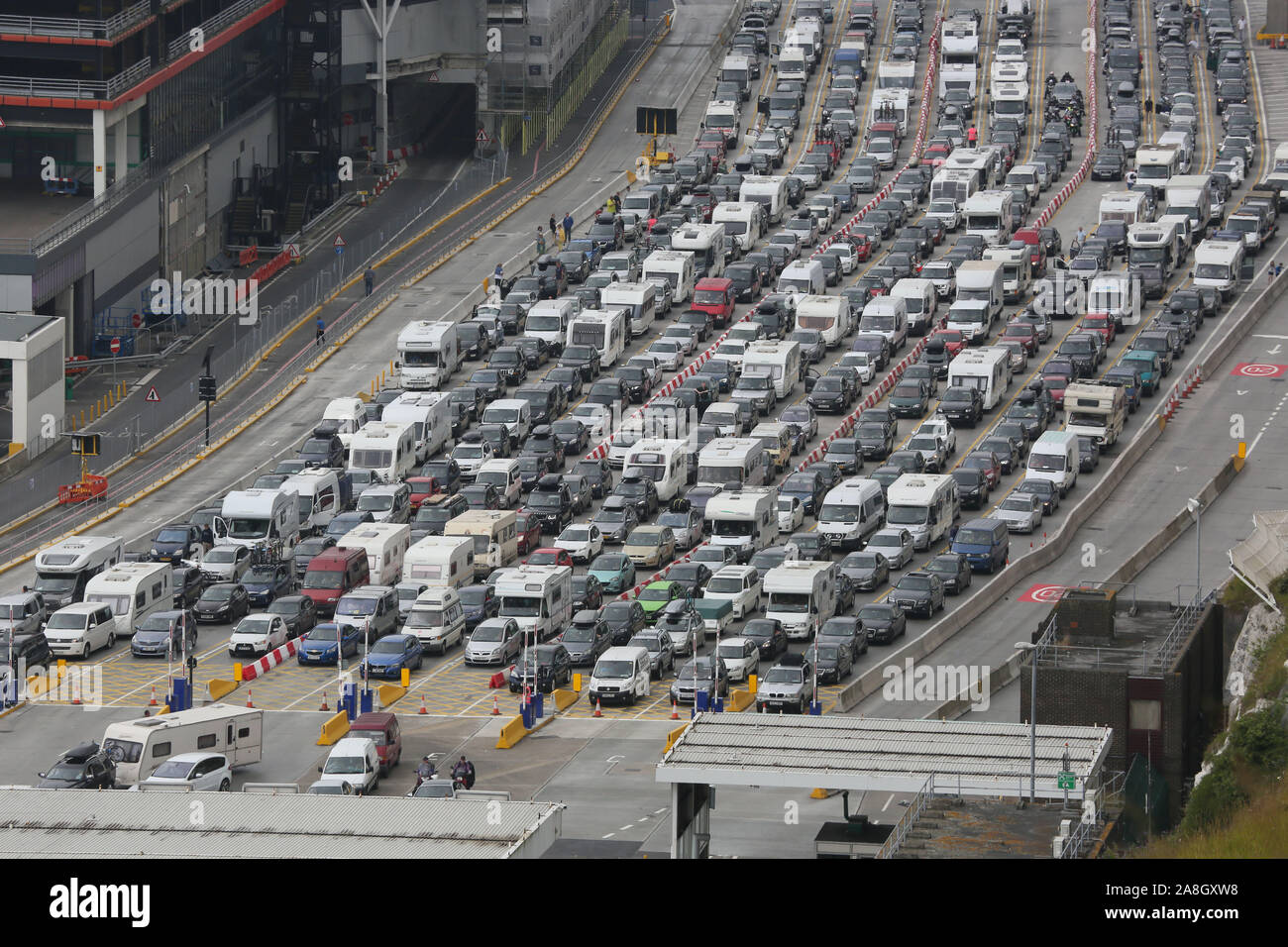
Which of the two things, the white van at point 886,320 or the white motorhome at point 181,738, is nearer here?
the white motorhome at point 181,738

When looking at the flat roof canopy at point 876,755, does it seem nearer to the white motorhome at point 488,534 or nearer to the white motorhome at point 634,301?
the white motorhome at point 488,534

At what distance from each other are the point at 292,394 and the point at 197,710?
3888 cm

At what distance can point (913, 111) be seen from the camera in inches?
5394

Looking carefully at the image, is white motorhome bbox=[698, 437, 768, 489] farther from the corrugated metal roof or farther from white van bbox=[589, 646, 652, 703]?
the corrugated metal roof

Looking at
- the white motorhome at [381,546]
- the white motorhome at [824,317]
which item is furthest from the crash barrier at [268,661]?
the white motorhome at [824,317]

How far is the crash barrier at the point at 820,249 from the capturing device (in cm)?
8889

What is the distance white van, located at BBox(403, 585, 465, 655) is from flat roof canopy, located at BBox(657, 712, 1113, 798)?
77.4 ft

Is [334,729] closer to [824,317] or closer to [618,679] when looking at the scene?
[618,679]

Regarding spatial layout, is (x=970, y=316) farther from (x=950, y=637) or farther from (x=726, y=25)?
(x=726, y=25)

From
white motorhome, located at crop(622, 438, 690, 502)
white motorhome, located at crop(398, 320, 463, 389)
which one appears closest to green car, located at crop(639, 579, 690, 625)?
white motorhome, located at crop(622, 438, 690, 502)

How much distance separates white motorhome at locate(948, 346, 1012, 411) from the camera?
91.3 m

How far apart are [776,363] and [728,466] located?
1104 cm

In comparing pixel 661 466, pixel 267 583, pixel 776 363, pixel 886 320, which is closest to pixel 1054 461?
pixel 661 466

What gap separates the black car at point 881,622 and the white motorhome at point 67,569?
22316 mm
